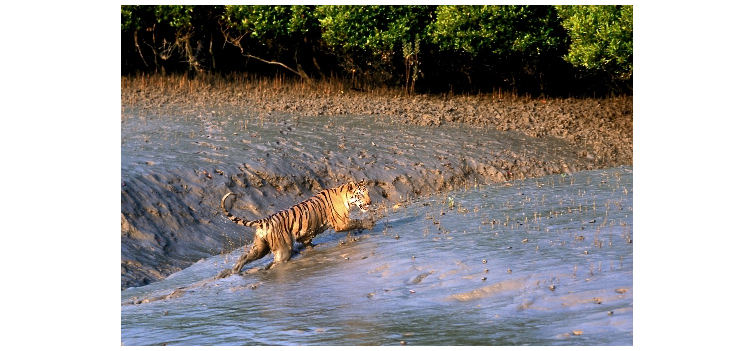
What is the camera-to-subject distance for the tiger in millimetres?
11008

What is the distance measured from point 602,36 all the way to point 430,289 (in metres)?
13.8

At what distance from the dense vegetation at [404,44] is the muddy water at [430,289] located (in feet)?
34.8

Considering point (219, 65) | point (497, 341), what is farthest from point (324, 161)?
point (219, 65)

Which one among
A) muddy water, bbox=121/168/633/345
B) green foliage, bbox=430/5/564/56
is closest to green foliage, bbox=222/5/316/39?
green foliage, bbox=430/5/564/56

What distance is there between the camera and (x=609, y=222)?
1123cm

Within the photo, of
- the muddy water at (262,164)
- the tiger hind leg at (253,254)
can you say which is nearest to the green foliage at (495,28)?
the muddy water at (262,164)

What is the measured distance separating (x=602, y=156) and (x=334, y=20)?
827 cm

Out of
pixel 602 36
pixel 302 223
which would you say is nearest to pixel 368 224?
pixel 302 223

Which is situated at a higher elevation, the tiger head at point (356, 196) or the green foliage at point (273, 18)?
the green foliage at point (273, 18)

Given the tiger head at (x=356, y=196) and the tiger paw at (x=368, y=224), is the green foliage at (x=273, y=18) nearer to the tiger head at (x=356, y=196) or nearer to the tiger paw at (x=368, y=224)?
the tiger paw at (x=368, y=224)

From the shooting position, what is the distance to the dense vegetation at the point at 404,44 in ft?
74.0

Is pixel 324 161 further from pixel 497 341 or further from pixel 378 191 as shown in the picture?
pixel 497 341

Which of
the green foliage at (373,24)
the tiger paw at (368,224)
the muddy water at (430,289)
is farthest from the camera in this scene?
the green foliage at (373,24)
